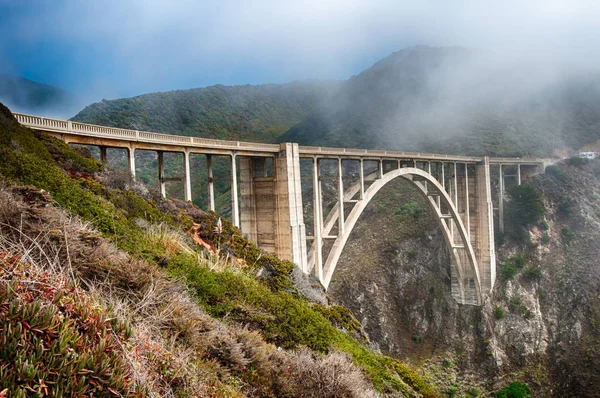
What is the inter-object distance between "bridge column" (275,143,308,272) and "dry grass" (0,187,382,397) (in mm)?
11549

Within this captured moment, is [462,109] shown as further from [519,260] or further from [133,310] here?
[133,310]

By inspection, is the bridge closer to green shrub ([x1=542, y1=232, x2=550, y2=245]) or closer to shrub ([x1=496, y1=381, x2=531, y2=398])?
shrub ([x1=496, y1=381, x2=531, y2=398])

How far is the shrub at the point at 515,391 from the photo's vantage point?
90.6 ft

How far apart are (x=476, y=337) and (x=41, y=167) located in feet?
115

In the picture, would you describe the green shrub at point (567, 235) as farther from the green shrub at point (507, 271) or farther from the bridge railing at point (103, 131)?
the bridge railing at point (103, 131)

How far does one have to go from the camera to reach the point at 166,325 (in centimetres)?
396

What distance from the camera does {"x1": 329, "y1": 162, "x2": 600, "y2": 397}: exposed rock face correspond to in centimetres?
3148

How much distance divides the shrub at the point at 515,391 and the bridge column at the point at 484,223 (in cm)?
868

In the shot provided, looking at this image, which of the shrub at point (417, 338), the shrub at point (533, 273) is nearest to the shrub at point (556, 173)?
the shrub at point (533, 273)

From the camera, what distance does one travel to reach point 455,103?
267ft

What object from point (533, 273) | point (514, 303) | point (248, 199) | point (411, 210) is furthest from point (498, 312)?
point (248, 199)

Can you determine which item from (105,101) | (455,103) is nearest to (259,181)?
(105,101)

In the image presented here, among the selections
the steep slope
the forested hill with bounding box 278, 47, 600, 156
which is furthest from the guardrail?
the forested hill with bounding box 278, 47, 600, 156

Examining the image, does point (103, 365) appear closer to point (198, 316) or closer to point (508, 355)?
point (198, 316)
